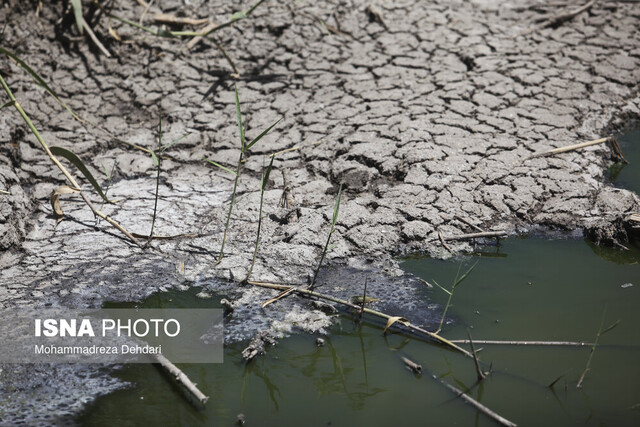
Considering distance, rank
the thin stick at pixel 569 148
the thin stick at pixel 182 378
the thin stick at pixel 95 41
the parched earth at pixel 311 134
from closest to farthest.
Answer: the thin stick at pixel 182 378 → the parched earth at pixel 311 134 → the thin stick at pixel 569 148 → the thin stick at pixel 95 41

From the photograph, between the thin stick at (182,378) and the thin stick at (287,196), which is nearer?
the thin stick at (182,378)

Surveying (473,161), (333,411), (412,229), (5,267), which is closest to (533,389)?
(333,411)

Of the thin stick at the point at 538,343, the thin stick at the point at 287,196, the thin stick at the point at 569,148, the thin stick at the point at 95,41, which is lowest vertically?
the thin stick at the point at 538,343

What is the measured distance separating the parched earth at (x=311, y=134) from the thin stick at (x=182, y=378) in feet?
0.94

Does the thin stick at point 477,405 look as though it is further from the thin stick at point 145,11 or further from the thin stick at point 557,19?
the thin stick at point 145,11

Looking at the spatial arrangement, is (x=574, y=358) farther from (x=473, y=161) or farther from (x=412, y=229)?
(x=473, y=161)

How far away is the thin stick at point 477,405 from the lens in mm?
1907

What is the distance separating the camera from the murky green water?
1986 mm

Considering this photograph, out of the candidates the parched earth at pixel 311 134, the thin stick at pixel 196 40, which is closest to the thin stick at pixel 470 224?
the parched earth at pixel 311 134

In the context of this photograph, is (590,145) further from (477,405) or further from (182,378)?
(182,378)

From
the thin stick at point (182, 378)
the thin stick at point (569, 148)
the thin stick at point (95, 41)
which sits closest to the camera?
the thin stick at point (182, 378)

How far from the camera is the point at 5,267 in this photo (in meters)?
2.63

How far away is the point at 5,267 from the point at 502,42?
10.6 feet

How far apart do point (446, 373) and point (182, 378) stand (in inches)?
34.7
